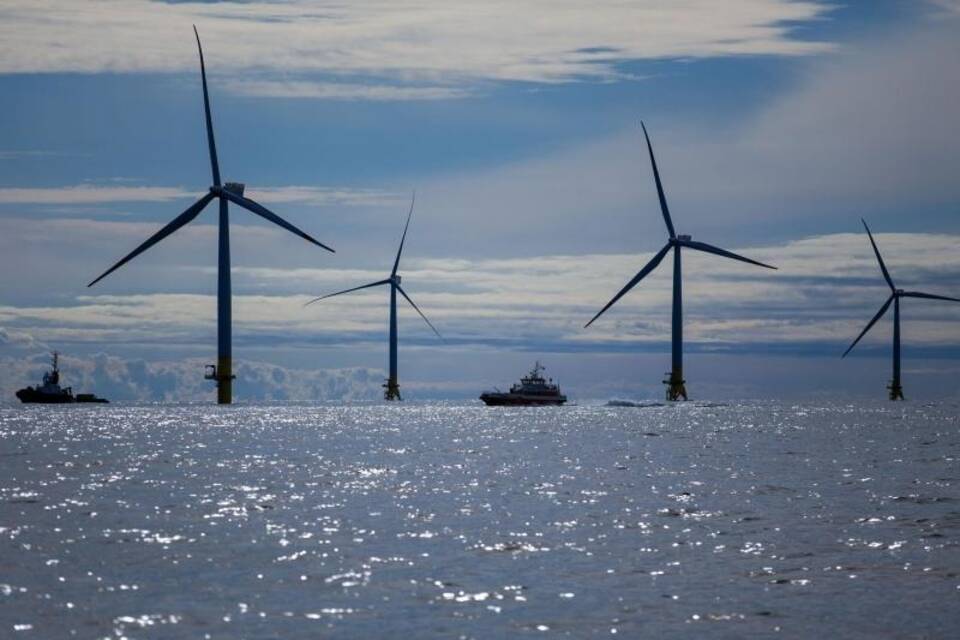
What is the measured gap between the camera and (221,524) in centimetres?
7394

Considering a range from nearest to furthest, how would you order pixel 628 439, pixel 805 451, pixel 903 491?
pixel 903 491
pixel 805 451
pixel 628 439

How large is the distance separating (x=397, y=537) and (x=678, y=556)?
1437cm

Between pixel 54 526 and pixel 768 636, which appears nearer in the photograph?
pixel 768 636

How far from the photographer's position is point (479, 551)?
2456 inches

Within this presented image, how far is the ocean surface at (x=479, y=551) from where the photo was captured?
44.9 meters

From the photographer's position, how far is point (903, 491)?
9775cm

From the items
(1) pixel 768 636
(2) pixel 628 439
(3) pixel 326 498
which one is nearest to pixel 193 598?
(1) pixel 768 636

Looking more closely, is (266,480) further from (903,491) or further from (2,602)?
(2,602)

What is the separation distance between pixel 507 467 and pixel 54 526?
58.1 meters

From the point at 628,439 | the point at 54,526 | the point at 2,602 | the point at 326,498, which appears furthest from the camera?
the point at 628,439

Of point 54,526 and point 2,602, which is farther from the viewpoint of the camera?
point 54,526

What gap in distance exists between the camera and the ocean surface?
44938 millimetres

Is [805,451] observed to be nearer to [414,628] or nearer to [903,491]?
[903,491]

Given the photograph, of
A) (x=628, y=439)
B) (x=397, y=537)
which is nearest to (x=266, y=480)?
(x=397, y=537)
